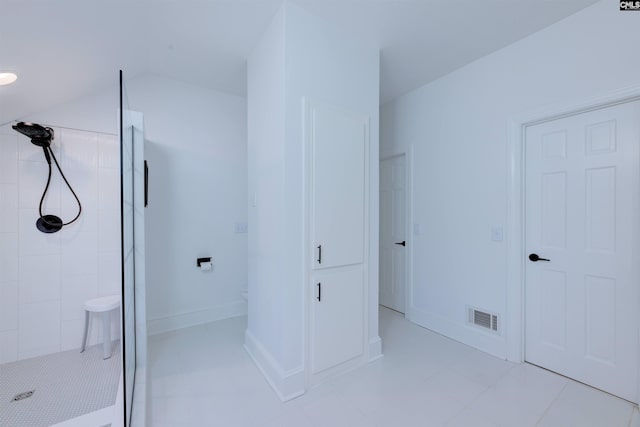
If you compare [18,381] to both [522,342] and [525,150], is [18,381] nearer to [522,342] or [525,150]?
[522,342]

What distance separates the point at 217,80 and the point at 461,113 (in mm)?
2540

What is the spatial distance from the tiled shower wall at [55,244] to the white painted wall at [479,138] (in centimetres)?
302

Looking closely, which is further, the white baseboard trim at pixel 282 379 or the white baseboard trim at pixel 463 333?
the white baseboard trim at pixel 463 333

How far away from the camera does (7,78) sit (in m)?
1.61

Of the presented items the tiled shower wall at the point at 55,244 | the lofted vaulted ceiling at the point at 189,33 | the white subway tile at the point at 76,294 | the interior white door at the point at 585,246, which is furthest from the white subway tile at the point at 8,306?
the interior white door at the point at 585,246

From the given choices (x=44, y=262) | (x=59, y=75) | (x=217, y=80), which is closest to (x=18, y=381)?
(x=44, y=262)

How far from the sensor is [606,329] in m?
1.84

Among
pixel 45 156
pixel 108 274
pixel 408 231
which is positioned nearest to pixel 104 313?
pixel 108 274

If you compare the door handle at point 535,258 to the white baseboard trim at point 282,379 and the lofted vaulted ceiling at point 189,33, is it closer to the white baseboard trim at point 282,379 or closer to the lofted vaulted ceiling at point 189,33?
the lofted vaulted ceiling at point 189,33

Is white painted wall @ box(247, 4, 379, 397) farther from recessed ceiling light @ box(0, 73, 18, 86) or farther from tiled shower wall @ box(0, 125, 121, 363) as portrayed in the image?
recessed ceiling light @ box(0, 73, 18, 86)

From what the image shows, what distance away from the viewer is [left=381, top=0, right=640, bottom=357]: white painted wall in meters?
1.83

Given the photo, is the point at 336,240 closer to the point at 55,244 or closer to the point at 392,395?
the point at 392,395

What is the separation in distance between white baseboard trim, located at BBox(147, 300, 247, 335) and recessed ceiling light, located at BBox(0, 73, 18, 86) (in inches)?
85.8

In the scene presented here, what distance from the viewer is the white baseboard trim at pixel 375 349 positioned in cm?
223
